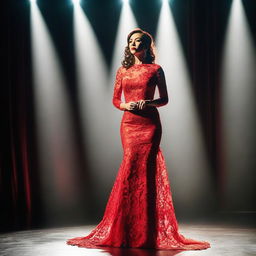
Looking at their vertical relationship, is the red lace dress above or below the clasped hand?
below

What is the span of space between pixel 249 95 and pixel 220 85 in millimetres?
420

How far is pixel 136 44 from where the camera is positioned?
418 cm

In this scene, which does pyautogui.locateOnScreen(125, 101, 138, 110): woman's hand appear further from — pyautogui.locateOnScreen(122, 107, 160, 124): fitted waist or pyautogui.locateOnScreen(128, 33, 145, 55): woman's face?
pyautogui.locateOnScreen(128, 33, 145, 55): woman's face

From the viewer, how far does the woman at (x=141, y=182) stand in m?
3.97

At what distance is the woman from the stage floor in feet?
0.53

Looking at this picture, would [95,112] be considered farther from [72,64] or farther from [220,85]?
[220,85]

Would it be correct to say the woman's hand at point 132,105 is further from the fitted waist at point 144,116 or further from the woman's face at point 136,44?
the woman's face at point 136,44

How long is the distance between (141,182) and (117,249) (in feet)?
1.85

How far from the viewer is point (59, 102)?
7.09 m

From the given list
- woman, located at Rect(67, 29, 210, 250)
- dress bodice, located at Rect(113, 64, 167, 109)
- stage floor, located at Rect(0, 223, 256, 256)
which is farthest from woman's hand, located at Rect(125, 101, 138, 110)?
stage floor, located at Rect(0, 223, 256, 256)

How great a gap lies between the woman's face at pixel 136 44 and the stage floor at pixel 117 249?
164cm

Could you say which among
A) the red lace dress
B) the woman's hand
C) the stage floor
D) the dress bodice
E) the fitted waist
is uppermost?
the dress bodice

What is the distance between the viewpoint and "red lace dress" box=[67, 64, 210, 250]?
397cm

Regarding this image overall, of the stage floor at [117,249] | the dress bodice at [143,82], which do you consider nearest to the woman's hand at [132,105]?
the dress bodice at [143,82]
